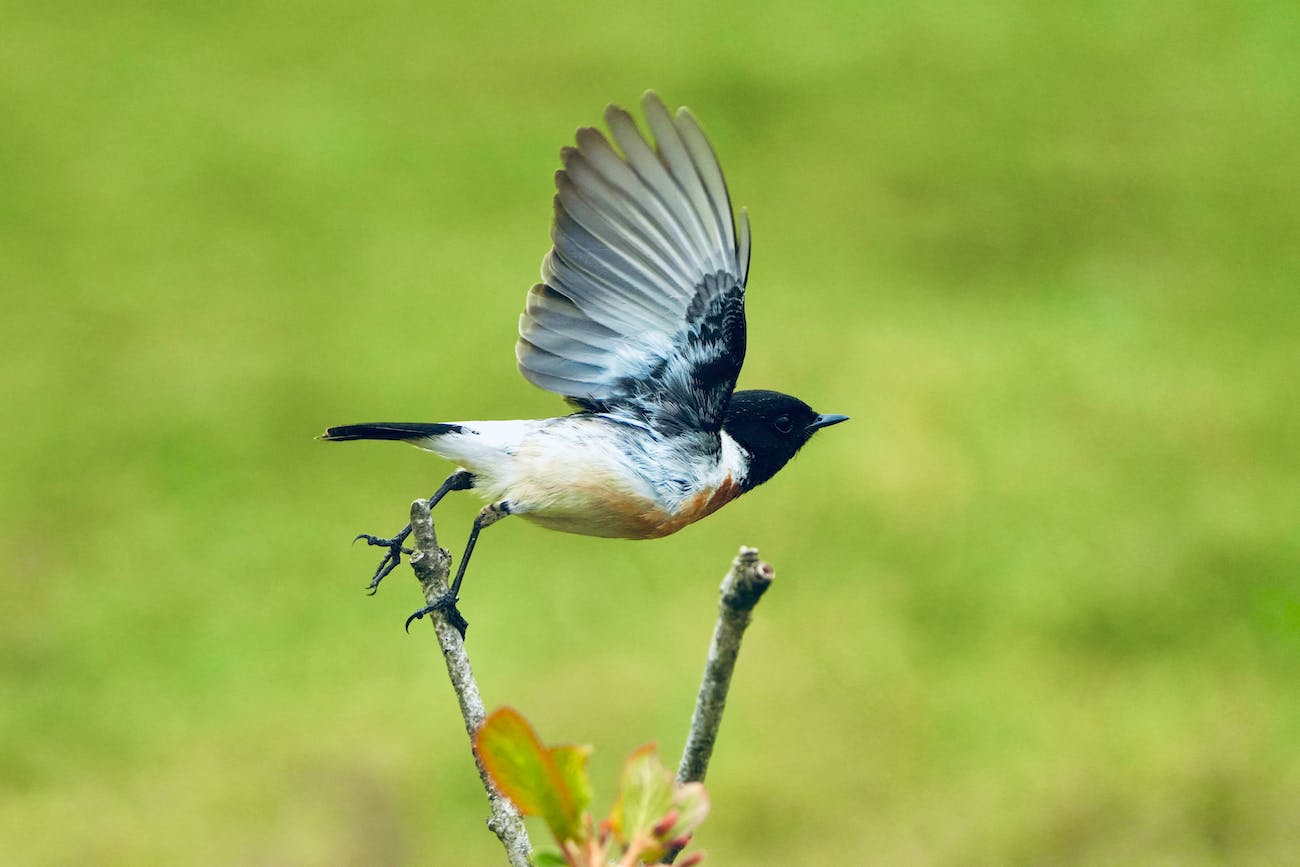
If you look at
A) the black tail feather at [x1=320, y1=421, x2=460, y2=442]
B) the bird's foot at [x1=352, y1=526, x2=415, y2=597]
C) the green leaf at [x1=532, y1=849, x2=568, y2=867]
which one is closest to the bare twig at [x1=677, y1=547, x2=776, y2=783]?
the green leaf at [x1=532, y1=849, x2=568, y2=867]

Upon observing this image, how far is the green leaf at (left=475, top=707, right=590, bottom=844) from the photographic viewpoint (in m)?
0.98

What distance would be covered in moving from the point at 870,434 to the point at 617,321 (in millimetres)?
4963

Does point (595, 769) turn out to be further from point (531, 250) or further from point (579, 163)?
point (579, 163)

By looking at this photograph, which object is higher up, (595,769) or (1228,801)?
(595,769)

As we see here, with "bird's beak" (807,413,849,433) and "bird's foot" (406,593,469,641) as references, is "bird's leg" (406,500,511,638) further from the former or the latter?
"bird's beak" (807,413,849,433)

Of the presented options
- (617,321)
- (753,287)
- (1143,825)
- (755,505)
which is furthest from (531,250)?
(617,321)

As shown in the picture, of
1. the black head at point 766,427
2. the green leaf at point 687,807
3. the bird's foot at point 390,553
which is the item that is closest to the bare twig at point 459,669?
the bird's foot at point 390,553

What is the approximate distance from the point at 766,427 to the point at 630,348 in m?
0.30

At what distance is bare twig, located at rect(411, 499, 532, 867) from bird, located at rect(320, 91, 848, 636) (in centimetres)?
35

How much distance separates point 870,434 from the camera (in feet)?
22.9

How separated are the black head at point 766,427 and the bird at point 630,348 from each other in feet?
0.38

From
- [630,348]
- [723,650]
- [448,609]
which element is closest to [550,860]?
[723,650]

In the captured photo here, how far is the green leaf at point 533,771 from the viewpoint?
978 millimetres

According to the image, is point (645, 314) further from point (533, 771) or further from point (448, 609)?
point (533, 771)
